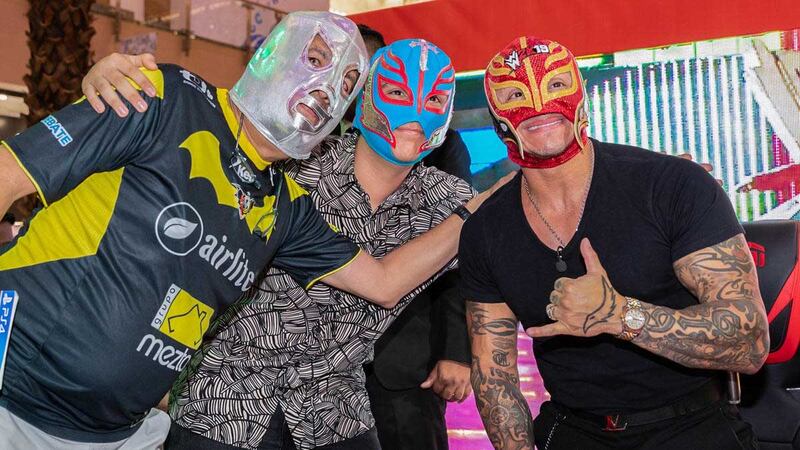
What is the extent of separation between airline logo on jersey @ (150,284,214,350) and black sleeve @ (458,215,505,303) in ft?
2.66

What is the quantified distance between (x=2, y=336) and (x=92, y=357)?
209 millimetres

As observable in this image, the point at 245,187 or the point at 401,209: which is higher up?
the point at 245,187

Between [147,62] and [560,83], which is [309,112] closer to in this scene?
[147,62]

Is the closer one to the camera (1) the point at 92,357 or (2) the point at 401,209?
(1) the point at 92,357

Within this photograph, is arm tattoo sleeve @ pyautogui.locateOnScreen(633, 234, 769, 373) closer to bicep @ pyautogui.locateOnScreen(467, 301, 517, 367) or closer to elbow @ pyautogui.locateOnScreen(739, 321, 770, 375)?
elbow @ pyautogui.locateOnScreen(739, 321, 770, 375)

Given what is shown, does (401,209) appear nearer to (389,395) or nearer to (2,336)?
(389,395)

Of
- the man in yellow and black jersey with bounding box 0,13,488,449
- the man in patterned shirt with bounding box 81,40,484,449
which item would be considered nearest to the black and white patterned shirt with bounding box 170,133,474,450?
the man in patterned shirt with bounding box 81,40,484,449

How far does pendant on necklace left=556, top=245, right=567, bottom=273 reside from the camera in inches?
89.0

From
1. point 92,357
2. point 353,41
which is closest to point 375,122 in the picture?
point 353,41

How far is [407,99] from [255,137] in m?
0.73

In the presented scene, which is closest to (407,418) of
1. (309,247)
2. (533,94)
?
(309,247)

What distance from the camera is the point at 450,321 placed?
9.94 ft

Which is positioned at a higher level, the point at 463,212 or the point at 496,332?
the point at 463,212

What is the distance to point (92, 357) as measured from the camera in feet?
6.02
